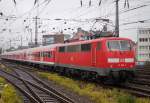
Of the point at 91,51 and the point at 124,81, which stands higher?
the point at 91,51

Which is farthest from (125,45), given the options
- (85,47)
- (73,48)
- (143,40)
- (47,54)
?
(143,40)

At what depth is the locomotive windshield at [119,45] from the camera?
20922 millimetres

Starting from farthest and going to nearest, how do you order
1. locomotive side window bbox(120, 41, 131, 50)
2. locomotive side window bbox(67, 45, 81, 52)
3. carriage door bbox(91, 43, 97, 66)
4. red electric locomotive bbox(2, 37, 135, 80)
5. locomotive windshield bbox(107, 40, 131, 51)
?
locomotive side window bbox(67, 45, 81, 52)
carriage door bbox(91, 43, 97, 66)
locomotive side window bbox(120, 41, 131, 50)
locomotive windshield bbox(107, 40, 131, 51)
red electric locomotive bbox(2, 37, 135, 80)

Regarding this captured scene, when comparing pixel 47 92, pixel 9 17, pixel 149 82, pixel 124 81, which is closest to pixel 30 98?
pixel 47 92

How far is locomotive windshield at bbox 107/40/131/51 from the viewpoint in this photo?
20922 mm

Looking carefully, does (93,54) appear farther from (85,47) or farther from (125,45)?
(125,45)

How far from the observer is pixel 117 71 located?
20625 millimetres

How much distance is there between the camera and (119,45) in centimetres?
2120

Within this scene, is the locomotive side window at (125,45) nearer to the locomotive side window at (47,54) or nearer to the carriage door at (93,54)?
the carriage door at (93,54)

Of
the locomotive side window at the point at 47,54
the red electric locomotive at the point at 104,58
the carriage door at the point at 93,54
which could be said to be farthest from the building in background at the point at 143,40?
the carriage door at the point at 93,54

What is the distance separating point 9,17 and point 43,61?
6.54 metres

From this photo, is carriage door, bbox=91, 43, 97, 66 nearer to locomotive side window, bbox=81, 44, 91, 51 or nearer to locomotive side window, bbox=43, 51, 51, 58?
locomotive side window, bbox=81, 44, 91, 51

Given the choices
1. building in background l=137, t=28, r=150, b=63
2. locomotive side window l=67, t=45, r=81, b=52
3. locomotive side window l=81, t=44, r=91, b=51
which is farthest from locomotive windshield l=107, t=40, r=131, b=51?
building in background l=137, t=28, r=150, b=63

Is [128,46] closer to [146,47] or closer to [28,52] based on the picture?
Result: [28,52]
